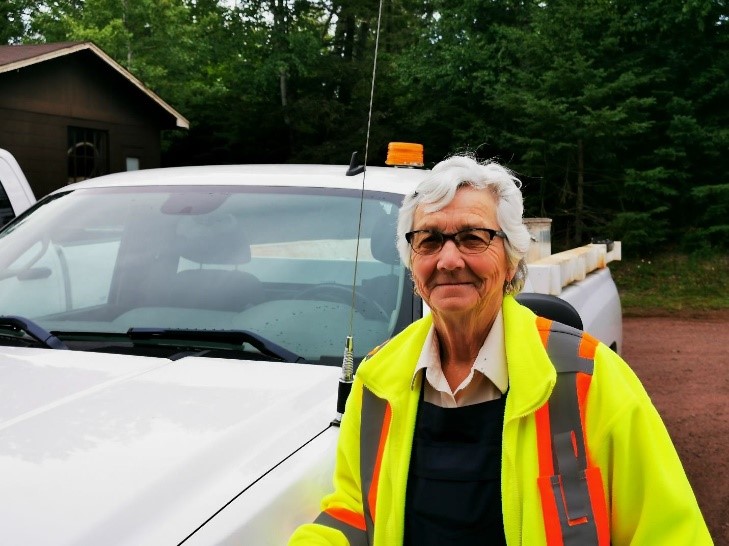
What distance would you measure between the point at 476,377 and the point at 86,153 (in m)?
22.8

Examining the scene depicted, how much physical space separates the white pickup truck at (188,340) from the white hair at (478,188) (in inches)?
11.4

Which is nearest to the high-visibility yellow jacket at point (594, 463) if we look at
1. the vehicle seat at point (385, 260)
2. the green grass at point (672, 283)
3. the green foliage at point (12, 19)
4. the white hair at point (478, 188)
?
the white hair at point (478, 188)

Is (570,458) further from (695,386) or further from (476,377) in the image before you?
(695,386)

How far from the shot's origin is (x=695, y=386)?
8.66 metres

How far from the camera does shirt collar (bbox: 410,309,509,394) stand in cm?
180

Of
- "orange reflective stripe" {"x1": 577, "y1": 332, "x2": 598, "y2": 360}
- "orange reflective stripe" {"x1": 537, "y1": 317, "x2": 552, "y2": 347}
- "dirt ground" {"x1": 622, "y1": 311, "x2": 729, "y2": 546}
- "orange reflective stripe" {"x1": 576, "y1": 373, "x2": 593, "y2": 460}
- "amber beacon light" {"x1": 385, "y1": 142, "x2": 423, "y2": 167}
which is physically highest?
"amber beacon light" {"x1": 385, "y1": 142, "x2": 423, "y2": 167}

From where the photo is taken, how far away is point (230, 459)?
5.99 feet

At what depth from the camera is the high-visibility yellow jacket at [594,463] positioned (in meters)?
1.62

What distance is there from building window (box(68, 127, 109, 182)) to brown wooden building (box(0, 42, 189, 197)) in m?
0.02

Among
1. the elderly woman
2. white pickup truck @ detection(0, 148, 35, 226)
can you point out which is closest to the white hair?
the elderly woman

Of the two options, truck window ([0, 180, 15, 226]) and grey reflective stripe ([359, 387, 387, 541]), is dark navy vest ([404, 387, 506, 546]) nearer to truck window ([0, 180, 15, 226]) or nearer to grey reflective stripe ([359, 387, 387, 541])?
grey reflective stripe ([359, 387, 387, 541])

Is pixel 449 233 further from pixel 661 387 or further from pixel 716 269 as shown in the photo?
pixel 716 269

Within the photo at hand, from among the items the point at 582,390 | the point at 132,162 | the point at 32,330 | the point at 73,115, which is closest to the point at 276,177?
the point at 32,330

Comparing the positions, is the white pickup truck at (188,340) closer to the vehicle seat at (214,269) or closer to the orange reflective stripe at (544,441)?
the vehicle seat at (214,269)
